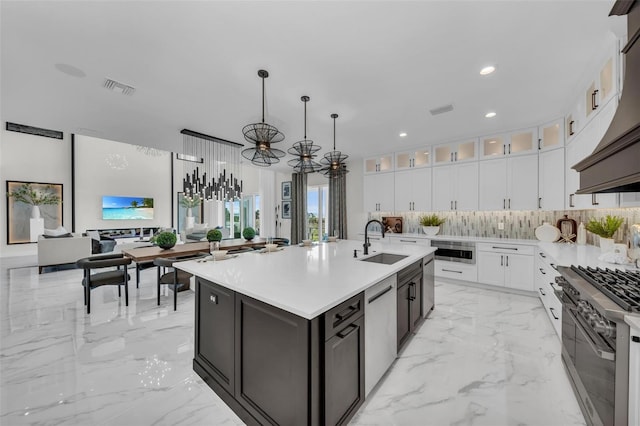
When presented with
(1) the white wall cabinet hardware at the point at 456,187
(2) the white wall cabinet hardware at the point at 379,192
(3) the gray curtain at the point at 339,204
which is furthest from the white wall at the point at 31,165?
(1) the white wall cabinet hardware at the point at 456,187

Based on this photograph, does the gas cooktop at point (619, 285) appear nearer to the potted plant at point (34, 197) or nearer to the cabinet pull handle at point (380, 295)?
the cabinet pull handle at point (380, 295)

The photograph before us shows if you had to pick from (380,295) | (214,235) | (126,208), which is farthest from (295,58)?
(126,208)

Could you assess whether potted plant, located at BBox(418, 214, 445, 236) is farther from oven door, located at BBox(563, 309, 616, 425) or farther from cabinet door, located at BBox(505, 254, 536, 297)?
oven door, located at BBox(563, 309, 616, 425)

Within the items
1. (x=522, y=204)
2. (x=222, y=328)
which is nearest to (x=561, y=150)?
(x=522, y=204)

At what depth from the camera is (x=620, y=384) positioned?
1182 millimetres

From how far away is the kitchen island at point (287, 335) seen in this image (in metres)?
1.31

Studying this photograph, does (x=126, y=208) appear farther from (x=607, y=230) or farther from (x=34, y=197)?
(x=607, y=230)

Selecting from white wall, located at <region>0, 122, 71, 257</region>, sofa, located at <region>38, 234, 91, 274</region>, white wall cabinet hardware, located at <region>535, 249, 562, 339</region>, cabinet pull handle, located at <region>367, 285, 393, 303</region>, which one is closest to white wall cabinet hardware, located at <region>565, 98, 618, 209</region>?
white wall cabinet hardware, located at <region>535, 249, 562, 339</region>

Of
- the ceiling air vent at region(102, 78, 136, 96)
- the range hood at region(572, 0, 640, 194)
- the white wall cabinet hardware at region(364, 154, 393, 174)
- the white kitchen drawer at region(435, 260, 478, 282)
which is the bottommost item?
the white kitchen drawer at region(435, 260, 478, 282)

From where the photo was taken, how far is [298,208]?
306 inches

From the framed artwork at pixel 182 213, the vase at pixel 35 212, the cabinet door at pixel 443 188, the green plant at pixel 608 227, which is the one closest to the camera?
the green plant at pixel 608 227

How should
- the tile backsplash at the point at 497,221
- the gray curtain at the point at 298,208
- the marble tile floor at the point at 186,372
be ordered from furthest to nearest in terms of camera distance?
the gray curtain at the point at 298,208
the tile backsplash at the point at 497,221
the marble tile floor at the point at 186,372

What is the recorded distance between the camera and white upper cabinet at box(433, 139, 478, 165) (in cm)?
470

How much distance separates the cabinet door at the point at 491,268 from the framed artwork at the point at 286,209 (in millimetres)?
5491
